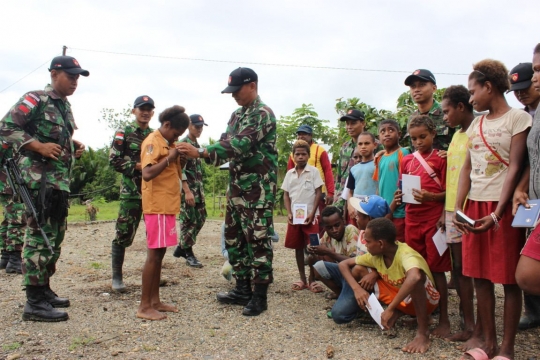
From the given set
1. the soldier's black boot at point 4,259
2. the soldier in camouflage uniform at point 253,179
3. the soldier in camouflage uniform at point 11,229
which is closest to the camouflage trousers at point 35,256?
the soldier in camouflage uniform at point 253,179

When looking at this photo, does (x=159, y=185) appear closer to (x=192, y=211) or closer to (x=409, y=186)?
(x=409, y=186)

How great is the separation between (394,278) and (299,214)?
5.50 ft

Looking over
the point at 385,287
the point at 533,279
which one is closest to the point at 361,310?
the point at 385,287

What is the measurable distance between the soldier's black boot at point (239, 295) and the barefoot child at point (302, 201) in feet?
2.59

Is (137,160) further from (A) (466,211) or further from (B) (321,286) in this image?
(A) (466,211)

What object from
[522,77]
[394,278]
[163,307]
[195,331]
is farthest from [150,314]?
[522,77]

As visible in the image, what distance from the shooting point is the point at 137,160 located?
5.28m

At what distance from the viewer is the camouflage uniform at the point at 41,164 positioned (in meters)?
4.09

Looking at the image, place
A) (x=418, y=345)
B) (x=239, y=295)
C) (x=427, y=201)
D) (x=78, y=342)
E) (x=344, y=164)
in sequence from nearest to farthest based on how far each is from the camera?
(x=418, y=345)
(x=78, y=342)
(x=427, y=201)
(x=239, y=295)
(x=344, y=164)

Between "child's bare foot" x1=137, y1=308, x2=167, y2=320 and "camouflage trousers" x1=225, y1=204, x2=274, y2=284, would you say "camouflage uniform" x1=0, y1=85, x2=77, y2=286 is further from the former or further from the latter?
"camouflage trousers" x1=225, y1=204, x2=274, y2=284

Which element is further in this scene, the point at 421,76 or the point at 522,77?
the point at 421,76

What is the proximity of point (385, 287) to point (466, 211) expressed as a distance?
100 centimetres

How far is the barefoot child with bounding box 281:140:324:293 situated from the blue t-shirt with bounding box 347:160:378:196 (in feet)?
1.59

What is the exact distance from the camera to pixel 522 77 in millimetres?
Result: 3832
